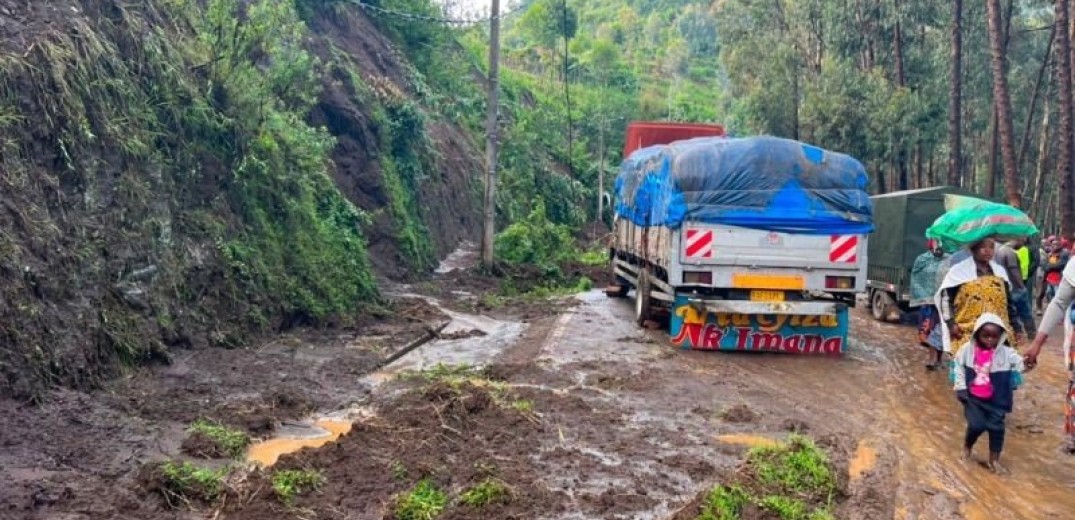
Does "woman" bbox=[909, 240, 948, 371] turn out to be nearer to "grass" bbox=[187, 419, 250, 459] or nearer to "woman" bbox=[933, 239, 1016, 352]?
"woman" bbox=[933, 239, 1016, 352]

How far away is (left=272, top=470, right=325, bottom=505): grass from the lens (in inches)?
218

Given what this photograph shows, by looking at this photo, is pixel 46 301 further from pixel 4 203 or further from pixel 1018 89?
pixel 1018 89

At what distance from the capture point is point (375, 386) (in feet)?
31.1

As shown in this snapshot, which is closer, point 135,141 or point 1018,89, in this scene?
point 135,141

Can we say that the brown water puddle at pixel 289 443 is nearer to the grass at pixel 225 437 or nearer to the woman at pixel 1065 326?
the grass at pixel 225 437

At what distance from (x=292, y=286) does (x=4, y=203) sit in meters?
4.68

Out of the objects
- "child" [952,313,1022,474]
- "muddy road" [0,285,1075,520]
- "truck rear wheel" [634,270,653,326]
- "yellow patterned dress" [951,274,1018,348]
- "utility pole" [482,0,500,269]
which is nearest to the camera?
"muddy road" [0,285,1075,520]

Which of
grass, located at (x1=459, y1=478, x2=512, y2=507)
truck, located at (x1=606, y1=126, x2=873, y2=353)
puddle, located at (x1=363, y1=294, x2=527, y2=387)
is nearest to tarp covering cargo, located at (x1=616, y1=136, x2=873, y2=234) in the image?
truck, located at (x1=606, y1=126, x2=873, y2=353)

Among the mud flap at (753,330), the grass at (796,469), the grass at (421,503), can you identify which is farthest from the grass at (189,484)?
the mud flap at (753,330)

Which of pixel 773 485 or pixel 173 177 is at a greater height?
pixel 173 177

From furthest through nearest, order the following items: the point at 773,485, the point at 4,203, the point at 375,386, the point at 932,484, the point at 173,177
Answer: the point at 173,177, the point at 375,386, the point at 4,203, the point at 932,484, the point at 773,485

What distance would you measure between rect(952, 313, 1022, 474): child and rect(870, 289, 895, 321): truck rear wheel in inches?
373

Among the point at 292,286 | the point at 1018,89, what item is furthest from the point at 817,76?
the point at 292,286

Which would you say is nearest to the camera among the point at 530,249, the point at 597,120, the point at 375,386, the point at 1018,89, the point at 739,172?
the point at 375,386
